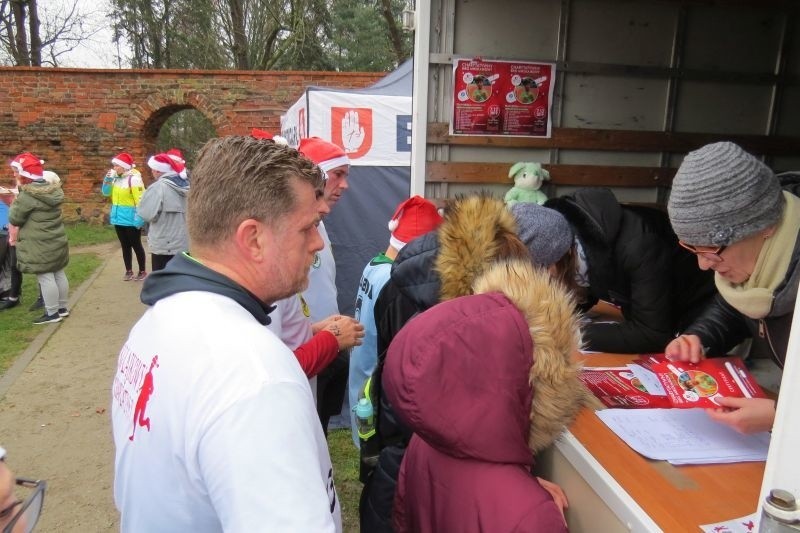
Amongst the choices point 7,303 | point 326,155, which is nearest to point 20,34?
point 7,303

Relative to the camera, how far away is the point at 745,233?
1.34 metres

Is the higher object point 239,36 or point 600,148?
point 239,36

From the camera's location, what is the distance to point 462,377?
44.4 inches

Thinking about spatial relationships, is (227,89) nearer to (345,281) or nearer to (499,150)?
(345,281)

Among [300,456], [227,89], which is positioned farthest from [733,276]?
[227,89]

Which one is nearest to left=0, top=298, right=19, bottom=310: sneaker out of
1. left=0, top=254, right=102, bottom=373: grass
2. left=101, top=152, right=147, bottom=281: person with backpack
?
left=0, top=254, right=102, bottom=373: grass

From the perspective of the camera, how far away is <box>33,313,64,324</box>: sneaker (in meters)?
6.41

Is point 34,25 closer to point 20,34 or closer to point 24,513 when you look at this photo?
point 20,34

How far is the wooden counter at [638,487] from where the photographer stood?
1075mm

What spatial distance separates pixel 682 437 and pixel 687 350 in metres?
0.45

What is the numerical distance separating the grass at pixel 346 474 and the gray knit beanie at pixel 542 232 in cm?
193

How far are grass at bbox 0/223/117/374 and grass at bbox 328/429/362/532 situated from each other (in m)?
3.48

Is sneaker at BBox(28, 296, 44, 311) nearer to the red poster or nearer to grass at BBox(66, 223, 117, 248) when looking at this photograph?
grass at BBox(66, 223, 117, 248)

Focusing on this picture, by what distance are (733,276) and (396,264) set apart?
3.33ft
